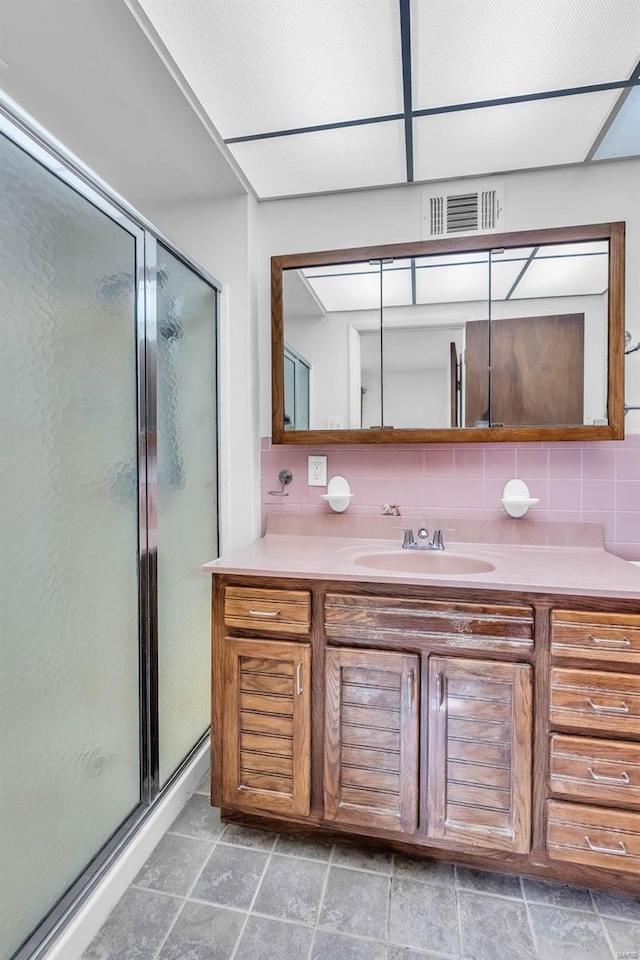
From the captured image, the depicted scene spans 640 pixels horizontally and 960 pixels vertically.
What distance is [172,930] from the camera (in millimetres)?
1179

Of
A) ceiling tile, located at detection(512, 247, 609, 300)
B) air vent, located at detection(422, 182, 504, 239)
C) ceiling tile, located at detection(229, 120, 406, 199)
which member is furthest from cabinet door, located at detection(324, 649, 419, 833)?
ceiling tile, located at detection(229, 120, 406, 199)

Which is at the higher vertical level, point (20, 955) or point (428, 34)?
point (428, 34)

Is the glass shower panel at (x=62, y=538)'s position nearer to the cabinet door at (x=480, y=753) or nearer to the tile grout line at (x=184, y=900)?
the tile grout line at (x=184, y=900)

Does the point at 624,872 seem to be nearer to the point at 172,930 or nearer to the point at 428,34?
the point at 172,930

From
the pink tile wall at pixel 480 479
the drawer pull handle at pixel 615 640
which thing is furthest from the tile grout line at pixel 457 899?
the pink tile wall at pixel 480 479

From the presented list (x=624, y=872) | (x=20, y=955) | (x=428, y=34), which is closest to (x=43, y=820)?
(x=20, y=955)

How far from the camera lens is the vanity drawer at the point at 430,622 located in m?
1.29

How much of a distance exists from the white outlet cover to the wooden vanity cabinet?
65cm

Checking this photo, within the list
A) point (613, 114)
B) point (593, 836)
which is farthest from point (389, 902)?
point (613, 114)

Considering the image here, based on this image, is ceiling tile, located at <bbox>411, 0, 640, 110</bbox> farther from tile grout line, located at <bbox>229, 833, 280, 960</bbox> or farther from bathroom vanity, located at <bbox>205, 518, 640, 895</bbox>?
tile grout line, located at <bbox>229, 833, 280, 960</bbox>

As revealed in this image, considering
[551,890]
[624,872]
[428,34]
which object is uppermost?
[428,34]

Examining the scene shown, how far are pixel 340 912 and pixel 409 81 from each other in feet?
7.72

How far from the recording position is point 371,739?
4.56 feet

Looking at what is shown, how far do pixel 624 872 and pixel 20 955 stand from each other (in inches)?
57.7
